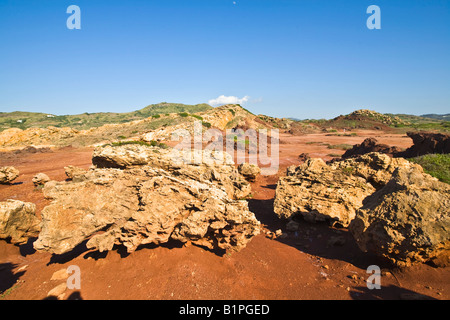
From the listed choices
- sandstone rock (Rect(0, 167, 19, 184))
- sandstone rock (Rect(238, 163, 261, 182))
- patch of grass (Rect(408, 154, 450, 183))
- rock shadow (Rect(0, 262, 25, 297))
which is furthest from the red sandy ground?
sandstone rock (Rect(0, 167, 19, 184))

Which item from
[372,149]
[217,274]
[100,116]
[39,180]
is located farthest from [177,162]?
[100,116]

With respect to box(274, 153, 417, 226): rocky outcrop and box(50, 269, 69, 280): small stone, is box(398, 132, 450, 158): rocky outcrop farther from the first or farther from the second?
box(50, 269, 69, 280): small stone

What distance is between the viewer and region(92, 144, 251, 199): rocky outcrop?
7531mm

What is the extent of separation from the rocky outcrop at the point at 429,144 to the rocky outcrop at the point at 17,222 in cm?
2055

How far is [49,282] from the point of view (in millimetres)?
4340

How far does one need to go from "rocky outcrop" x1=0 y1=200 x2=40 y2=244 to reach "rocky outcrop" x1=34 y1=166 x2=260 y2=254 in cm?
198

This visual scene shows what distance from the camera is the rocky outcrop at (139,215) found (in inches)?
185

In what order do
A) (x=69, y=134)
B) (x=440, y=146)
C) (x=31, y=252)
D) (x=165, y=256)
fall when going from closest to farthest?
(x=165, y=256) < (x=31, y=252) < (x=440, y=146) < (x=69, y=134)

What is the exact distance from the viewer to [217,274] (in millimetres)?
4664

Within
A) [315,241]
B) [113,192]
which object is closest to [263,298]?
[315,241]
